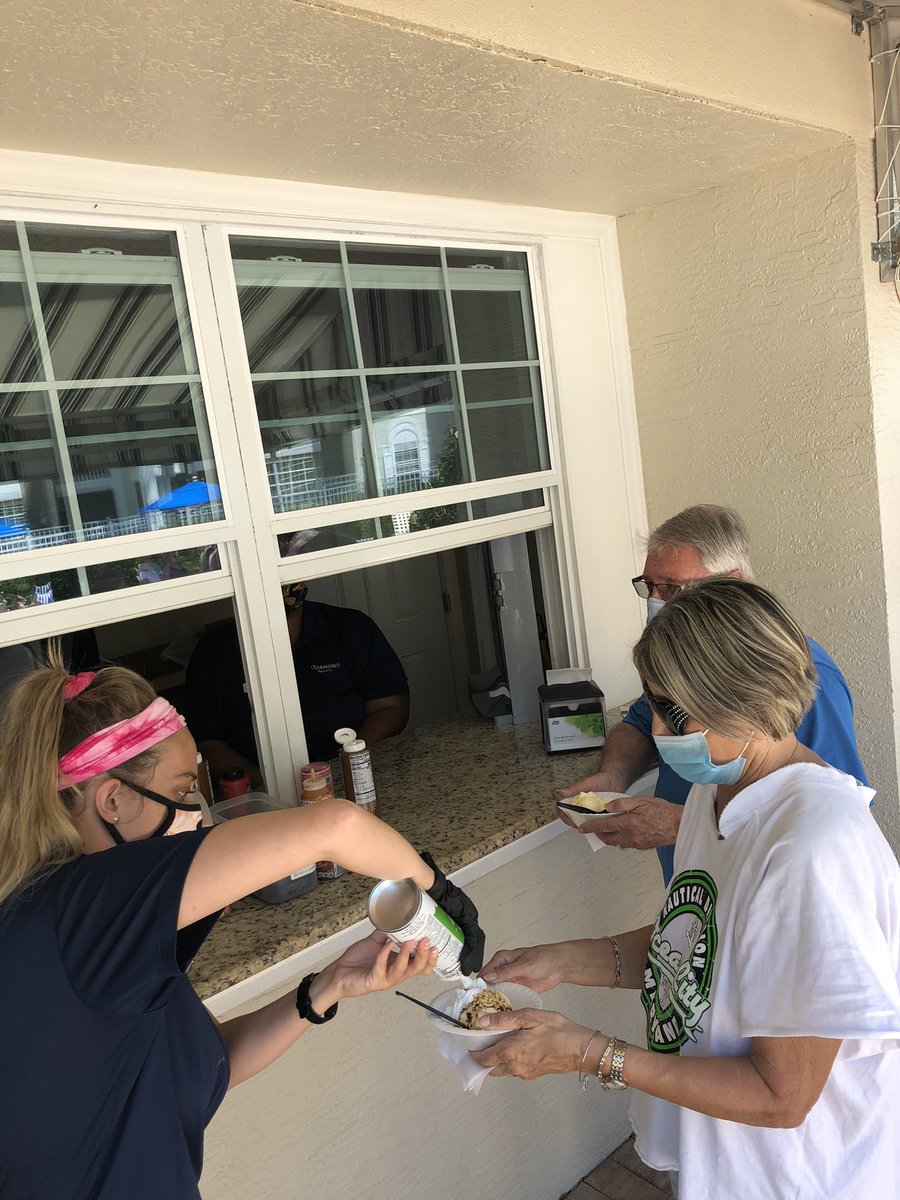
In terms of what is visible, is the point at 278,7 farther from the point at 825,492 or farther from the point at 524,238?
the point at 825,492

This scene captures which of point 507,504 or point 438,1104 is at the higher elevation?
point 507,504

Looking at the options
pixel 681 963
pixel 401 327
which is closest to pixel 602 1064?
pixel 681 963

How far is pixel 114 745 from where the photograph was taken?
1115mm

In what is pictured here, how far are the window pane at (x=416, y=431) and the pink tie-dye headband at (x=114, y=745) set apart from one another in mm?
1067

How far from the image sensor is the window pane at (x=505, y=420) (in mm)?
2318

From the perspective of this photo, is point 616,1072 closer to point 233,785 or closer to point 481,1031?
point 481,1031

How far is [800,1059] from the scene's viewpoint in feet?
3.42

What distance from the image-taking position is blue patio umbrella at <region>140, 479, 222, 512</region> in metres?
1.75

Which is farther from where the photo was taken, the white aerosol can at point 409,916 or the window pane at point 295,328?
the window pane at point 295,328

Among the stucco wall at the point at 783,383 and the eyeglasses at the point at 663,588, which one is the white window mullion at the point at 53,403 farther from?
the stucco wall at the point at 783,383

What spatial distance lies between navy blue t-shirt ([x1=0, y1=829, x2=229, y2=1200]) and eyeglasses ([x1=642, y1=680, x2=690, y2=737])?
0.66m

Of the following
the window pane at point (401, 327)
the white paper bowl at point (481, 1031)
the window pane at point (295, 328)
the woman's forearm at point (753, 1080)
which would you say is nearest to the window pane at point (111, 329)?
the window pane at point (295, 328)

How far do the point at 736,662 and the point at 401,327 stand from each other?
134 cm

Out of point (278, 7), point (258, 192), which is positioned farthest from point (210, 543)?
point (278, 7)
